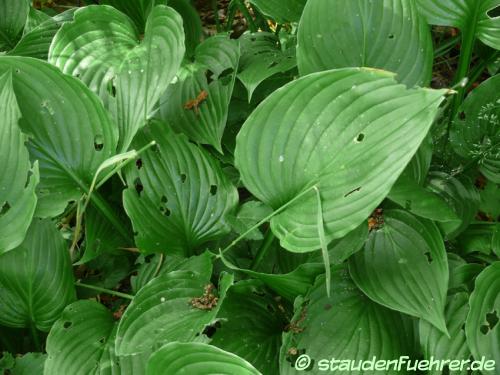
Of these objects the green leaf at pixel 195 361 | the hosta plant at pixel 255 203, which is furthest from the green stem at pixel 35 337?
the green leaf at pixel 195 361

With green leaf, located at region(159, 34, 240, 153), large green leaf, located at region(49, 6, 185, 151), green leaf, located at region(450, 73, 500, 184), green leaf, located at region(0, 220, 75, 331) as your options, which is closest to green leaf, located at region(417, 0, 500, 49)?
green leaf, located at region(450, 73, 500, 184)

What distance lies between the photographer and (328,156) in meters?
1.27

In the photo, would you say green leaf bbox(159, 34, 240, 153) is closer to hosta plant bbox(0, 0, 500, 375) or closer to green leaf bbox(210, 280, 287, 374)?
hosta plant bbox(0, 0, 500, 375)

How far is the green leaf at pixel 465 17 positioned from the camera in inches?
64.6

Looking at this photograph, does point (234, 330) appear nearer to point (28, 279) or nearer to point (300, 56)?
point (28, 279)

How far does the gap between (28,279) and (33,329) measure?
0.21 metres

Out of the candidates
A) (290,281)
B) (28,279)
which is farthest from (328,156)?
(28,279)

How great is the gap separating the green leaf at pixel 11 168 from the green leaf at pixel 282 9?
33.5 inches

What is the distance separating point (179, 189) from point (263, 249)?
0.30 metres

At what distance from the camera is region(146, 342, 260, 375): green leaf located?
3.94 feet

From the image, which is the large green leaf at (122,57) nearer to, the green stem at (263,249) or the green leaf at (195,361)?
the green stem at (263,249)

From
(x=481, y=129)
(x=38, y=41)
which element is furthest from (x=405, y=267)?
(x=38, y=41)

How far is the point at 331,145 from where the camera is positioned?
127 cm

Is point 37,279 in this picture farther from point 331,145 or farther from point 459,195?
point 459,195
